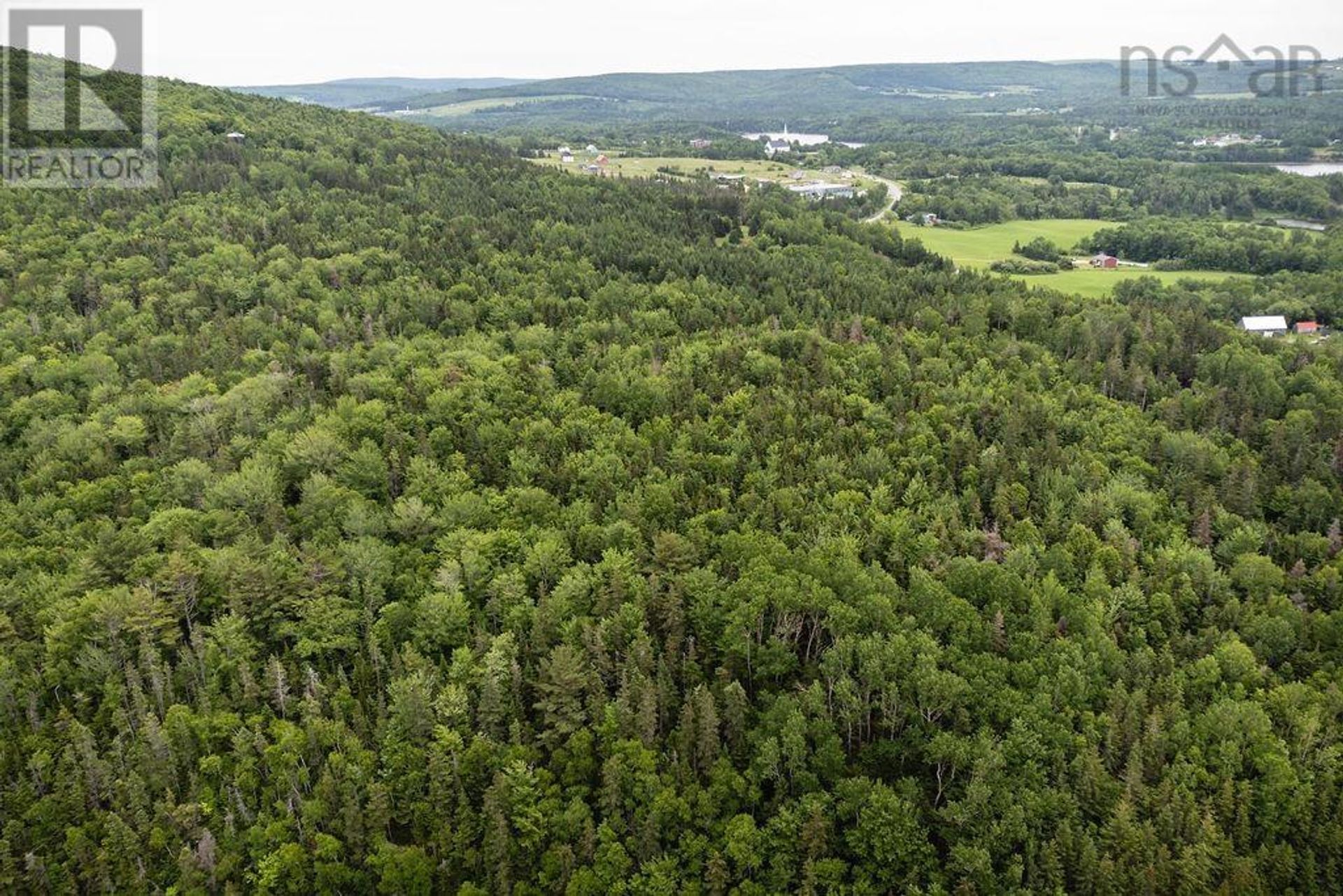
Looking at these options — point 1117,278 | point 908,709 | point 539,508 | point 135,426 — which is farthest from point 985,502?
point 1117,278

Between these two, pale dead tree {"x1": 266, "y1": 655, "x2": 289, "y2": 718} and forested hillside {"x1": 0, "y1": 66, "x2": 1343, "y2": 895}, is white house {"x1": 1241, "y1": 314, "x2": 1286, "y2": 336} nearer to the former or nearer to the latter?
forested hillside {"x1": 0, "y1": 66, "x2": 1343, "y2": 895}

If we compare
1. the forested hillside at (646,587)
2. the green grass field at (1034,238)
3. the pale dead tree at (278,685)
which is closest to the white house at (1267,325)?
the forested hillside at (646,587)

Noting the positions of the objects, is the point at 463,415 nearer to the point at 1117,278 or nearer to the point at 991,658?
the point at 991,658

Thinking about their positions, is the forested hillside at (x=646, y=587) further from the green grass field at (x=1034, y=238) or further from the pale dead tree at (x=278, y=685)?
the green grass field at (x=1034, y=238)

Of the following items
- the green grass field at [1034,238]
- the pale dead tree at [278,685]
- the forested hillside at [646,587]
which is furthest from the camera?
the green grass field at [1034,238]

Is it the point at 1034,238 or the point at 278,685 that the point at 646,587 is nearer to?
the point at 278,685

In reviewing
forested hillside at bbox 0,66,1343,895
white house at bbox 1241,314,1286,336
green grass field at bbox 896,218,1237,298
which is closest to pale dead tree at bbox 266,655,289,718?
forested hillside at bbox 0,66,1343,895

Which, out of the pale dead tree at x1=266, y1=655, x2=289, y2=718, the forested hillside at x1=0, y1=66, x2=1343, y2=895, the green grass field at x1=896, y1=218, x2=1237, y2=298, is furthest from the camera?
the green grass field at x1=896, y1=218, x2=1237, y2=298

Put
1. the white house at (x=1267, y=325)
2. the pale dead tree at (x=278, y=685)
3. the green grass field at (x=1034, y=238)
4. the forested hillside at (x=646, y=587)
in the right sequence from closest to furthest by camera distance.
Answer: the forested hillside at (x=646, y=587)
the pale dead tree at (x=278, y=685)
the white house at (x=1267, y=325)
the green grass field at (x=1034, y=238)
